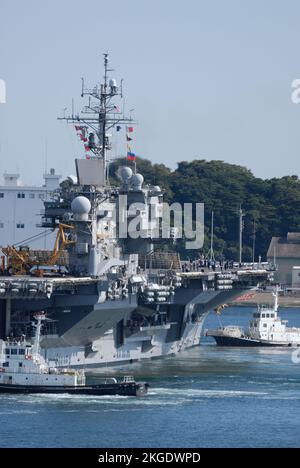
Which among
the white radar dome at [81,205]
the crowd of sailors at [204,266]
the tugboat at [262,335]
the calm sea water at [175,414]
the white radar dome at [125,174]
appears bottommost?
the calm sea water at [175,414]

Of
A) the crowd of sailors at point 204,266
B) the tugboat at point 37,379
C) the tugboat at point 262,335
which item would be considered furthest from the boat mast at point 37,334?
the tugboat at point 262,335

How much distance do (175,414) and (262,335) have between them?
1087 inches

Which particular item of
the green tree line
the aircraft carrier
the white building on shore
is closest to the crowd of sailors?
the aircraft carrier

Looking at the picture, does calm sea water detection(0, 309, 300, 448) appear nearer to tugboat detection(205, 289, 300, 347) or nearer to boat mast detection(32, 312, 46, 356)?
boat mast detection(32, 312, 46, 356)

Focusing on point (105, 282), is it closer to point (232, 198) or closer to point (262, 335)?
point (262, 335)

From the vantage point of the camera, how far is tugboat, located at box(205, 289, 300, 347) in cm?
8025

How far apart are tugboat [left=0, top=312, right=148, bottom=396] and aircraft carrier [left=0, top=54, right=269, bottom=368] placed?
10.6ft

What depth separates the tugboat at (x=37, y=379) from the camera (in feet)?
187

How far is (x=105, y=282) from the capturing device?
63.0 metres

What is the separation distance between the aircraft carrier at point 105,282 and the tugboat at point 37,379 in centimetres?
324

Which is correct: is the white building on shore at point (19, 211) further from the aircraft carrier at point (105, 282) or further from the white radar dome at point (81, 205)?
the white radar dome at point (81, 205)

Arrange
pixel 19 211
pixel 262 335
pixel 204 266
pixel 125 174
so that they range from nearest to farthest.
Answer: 1. pixel 125 174
2. pixel 204 266
3. pixel 262 335
4. pixel 19 211

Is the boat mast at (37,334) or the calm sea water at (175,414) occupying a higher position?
the boat mast at (37,334)

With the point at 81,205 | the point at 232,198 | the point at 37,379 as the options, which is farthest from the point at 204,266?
the point at 232,198
